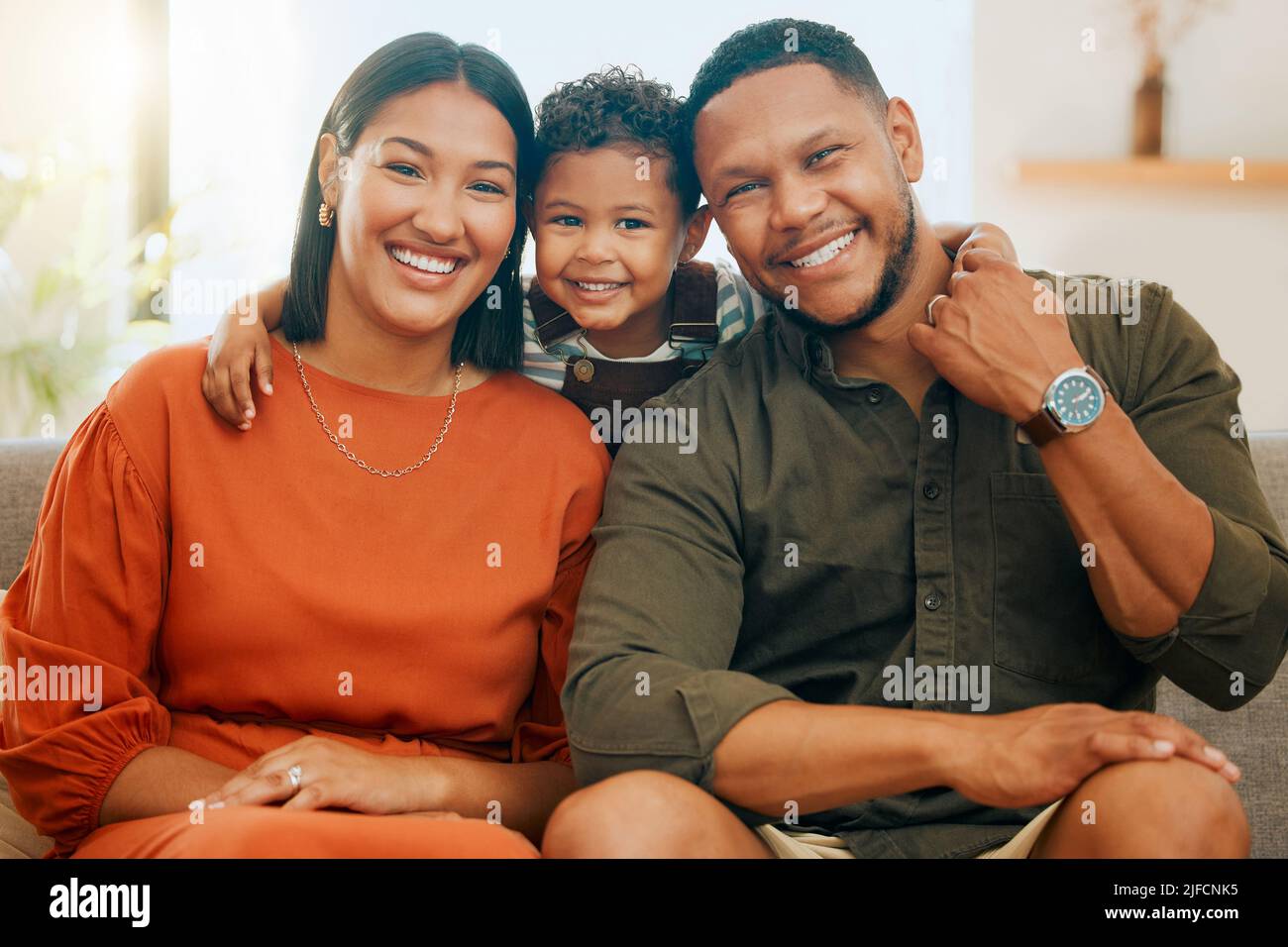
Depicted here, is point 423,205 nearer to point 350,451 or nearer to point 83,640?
point 350,451

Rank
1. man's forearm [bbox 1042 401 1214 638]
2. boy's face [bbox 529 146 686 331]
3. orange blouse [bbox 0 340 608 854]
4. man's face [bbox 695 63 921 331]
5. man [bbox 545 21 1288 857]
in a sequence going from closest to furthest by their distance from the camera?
man [bbox 545 21 1288 857] < man's forearm [bbox 1042 401 1214 638] < orange blouse [bbox 0 340 608 854] < man's face [bbox 695 63 921 331] < boy's face [bbox 529 146 686 331]

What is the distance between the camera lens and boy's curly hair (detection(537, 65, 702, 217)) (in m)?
1.60

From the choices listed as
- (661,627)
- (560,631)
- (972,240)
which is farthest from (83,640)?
(972,240)

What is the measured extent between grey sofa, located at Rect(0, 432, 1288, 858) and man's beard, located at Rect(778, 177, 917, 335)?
0.72 m

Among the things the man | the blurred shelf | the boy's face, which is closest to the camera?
the man

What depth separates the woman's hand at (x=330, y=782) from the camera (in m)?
1.20

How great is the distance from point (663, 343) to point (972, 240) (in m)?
0.46

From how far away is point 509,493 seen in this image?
4.86 ft

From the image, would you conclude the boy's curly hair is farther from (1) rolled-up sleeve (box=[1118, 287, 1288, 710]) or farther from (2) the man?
(1) rolled-up sleeve (box=[1118, 287, 1288, 710])

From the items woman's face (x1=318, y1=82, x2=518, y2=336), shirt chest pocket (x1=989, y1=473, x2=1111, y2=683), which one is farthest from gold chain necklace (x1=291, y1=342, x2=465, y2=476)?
shirt chest pocket (x1=989, y1=473, x2=1111, y2=683)

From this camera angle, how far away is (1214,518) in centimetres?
120
